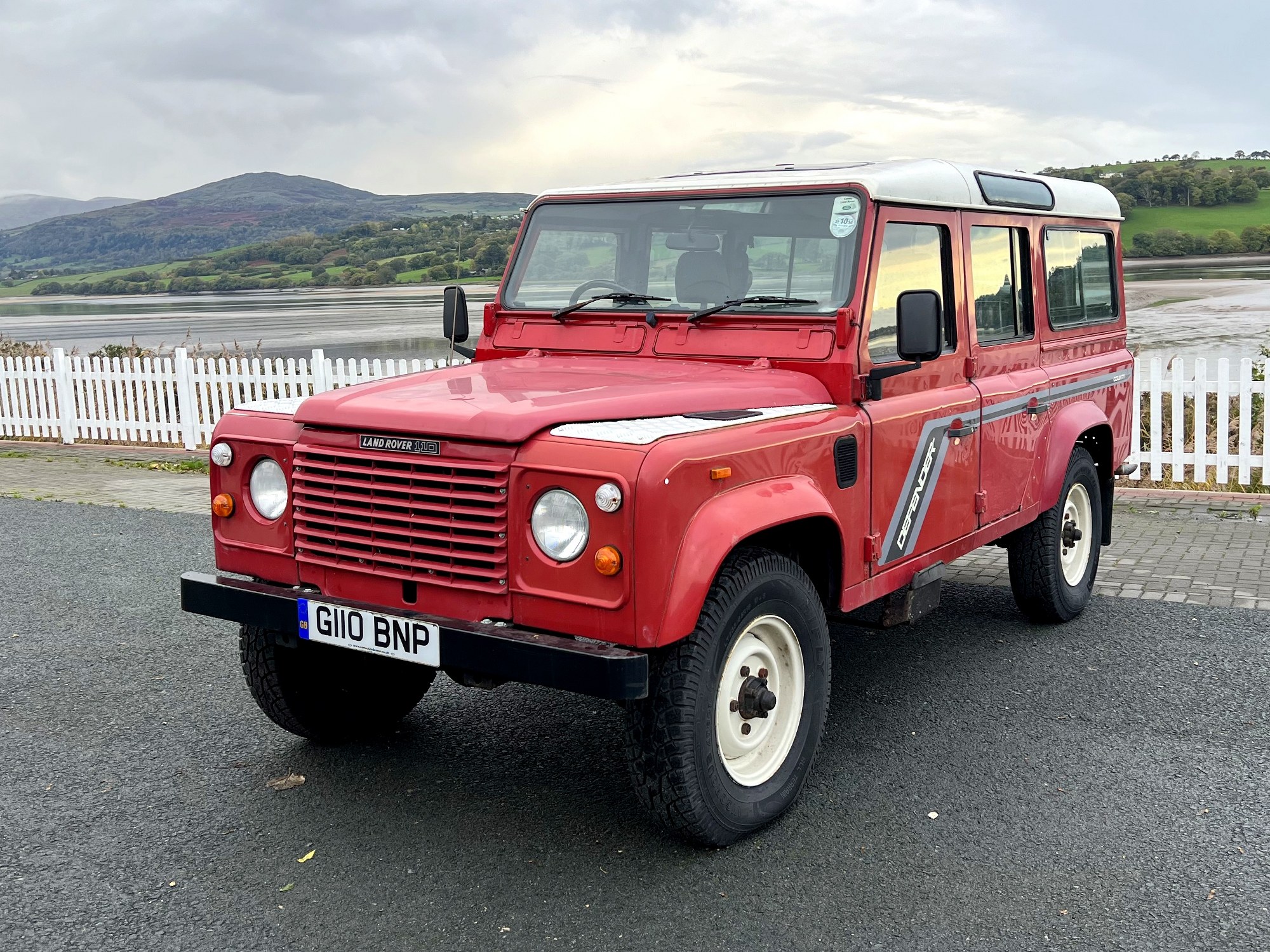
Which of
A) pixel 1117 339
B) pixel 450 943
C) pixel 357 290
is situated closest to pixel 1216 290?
pixel 1117 339

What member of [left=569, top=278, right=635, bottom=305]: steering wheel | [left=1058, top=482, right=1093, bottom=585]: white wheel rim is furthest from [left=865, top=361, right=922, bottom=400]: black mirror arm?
[left=1058, top=482, right=1093, bottom=585]: white wheel rim

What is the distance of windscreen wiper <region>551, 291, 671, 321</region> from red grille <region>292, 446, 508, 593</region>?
1.49 meters

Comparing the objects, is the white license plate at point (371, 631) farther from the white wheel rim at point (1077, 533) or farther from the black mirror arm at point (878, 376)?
the white wheel rim at point (1077, 533)

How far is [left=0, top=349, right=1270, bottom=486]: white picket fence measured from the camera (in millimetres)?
10156

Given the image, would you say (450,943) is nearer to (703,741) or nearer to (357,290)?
(703,741)

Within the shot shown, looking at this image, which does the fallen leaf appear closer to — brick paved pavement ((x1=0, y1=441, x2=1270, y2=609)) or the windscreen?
the windscreen

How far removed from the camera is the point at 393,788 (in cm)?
434

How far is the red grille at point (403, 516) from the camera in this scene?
355 centimetres

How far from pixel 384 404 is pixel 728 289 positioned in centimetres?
158

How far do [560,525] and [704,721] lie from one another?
0.74 meters

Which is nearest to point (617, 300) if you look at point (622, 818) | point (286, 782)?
point (622, 818)

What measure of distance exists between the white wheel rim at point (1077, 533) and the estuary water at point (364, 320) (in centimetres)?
628

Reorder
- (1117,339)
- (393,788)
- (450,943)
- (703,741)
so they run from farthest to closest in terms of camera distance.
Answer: (1117,339)
(393,788)
(703,741)
(450,943)

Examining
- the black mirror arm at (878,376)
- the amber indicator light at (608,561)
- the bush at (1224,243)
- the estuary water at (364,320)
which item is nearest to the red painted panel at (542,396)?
the black mirror arm at (878,376)
